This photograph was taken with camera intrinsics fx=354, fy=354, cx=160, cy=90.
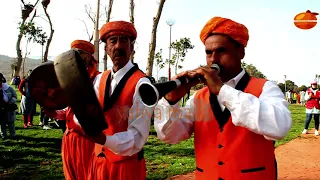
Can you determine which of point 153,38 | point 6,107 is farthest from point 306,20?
point 6,107

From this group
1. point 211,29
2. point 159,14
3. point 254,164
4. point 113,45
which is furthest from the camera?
point 159,14

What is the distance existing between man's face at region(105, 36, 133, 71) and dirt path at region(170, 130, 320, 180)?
11.3ft

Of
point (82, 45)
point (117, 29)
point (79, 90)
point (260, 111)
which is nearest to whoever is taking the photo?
point (79, 90)

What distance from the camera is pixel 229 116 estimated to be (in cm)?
209

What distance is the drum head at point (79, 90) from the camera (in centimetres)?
164

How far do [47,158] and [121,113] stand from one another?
4.93 metres

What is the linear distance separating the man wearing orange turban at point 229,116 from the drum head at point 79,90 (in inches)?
21.4

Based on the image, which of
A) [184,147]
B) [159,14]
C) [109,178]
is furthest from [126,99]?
[159,14]

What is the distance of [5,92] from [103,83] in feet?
23.1

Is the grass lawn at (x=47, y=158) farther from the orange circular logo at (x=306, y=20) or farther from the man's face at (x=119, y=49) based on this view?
the orange circular logo at (x=306, y=20)

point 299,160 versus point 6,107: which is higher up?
point 6,107

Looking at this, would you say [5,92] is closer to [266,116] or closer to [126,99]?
[126,99]

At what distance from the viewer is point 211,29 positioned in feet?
7.14

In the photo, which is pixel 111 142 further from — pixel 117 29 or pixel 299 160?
pixel 299 160
